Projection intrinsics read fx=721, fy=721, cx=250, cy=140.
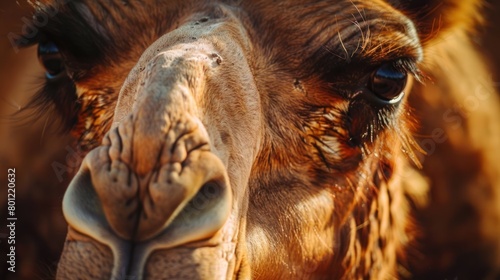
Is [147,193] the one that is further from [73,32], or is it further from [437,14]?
[437,14]

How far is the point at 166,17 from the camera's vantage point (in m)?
3.29

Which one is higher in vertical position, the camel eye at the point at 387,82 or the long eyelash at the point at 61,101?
the long eyelash at the point at 61,101

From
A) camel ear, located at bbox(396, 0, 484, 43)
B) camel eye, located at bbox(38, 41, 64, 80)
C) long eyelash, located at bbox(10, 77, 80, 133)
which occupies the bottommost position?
camel ear, located at bbox(396, 0, 484, 43)

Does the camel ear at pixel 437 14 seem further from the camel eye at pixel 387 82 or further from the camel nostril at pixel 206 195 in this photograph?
the camel nostril at pixel 206 195

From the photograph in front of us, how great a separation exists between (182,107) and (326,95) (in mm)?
1104

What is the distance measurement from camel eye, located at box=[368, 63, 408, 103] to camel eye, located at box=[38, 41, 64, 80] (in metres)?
1.48

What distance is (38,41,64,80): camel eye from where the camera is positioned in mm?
3428

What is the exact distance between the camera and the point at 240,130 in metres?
2.64

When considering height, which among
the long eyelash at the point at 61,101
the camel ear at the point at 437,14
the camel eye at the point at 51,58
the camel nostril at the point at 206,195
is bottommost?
the camel ear at the point at 437,14

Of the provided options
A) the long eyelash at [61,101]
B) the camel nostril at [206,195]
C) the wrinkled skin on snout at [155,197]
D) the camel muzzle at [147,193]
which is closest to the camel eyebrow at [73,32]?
the long eyelash at [61,101]

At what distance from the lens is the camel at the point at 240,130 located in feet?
7.18

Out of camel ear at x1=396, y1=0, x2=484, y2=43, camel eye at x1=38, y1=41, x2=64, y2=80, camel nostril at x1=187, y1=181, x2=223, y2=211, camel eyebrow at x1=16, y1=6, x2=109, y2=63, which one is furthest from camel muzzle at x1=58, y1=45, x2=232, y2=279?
camel ear at x1=396, y1=0, x2=484, y2=43

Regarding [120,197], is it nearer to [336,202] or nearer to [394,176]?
[336,202]

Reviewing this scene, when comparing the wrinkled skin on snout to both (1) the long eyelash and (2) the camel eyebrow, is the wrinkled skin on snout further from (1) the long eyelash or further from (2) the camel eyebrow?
(1) the long eyelash
